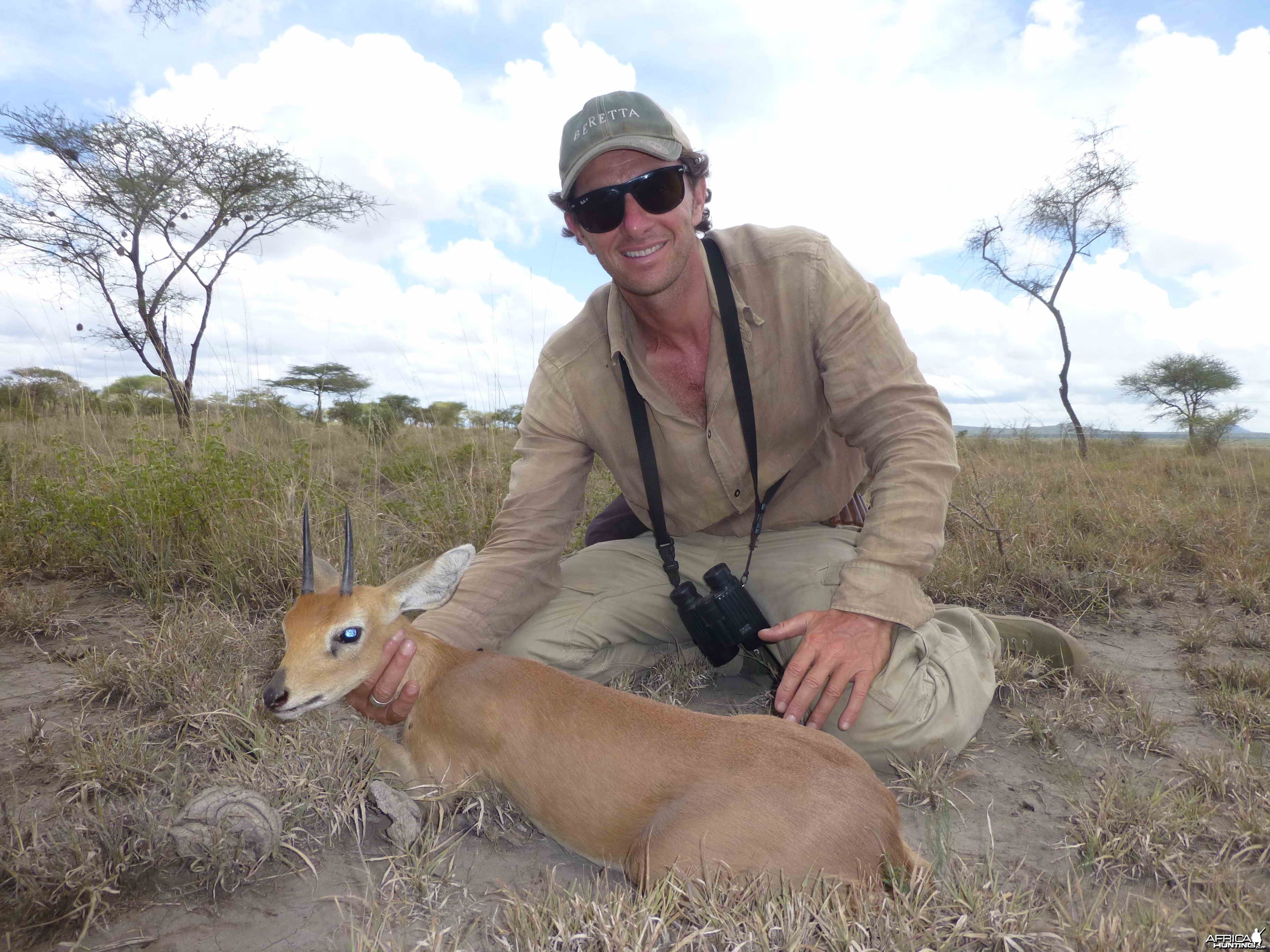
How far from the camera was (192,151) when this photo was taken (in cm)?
1402

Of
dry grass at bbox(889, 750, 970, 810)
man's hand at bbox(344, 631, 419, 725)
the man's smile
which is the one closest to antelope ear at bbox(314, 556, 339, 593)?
man's hand at bbox(344, 631, 419, 725)

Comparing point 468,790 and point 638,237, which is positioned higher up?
point 638,237

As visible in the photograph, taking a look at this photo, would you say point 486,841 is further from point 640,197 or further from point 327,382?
point 327,382

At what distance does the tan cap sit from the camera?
333cm

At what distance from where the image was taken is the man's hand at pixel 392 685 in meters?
2.87

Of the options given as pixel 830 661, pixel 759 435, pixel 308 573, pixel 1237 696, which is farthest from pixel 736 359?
pixel 1237 696

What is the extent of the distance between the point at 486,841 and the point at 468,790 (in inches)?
6.9

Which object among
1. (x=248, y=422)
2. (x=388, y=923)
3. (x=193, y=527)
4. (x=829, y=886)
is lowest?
(x=388, y=923)

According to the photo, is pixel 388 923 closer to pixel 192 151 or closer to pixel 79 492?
pixel 79 492

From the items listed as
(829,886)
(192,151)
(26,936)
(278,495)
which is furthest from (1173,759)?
(192,151)

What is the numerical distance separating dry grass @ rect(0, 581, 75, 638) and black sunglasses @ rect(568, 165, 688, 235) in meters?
3.32

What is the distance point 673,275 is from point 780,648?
1.66 metres

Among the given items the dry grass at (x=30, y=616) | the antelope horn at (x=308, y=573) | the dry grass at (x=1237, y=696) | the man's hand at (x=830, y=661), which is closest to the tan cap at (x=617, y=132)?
the antelope horn at (x=308, y=573)

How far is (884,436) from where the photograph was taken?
317 cm
